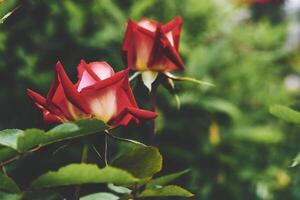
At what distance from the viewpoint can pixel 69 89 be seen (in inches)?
23.9

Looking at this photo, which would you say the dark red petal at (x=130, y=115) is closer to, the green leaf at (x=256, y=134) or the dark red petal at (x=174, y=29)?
the dark red petal at (x=174, y=29)

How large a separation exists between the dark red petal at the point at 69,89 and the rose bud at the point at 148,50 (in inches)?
7.5

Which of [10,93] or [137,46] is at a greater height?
[137,46]

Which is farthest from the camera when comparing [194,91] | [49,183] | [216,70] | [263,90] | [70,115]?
[263,90]

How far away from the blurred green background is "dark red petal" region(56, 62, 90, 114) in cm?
83

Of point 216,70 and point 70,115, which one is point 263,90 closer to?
point 216,70

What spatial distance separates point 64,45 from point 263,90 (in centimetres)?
81

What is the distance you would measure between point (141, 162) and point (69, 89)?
12 centimetres

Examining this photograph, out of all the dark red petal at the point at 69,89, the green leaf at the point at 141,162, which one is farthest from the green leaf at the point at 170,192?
the dark red petal at the point at 69,89

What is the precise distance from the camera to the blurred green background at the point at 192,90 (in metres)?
1.63

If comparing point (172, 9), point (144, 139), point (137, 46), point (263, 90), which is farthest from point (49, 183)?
point (263, 90)

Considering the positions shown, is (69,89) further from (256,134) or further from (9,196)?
(256,134)

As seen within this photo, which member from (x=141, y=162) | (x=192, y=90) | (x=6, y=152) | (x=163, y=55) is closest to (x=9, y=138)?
(x=6, y=152)

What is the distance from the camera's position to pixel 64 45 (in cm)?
170
